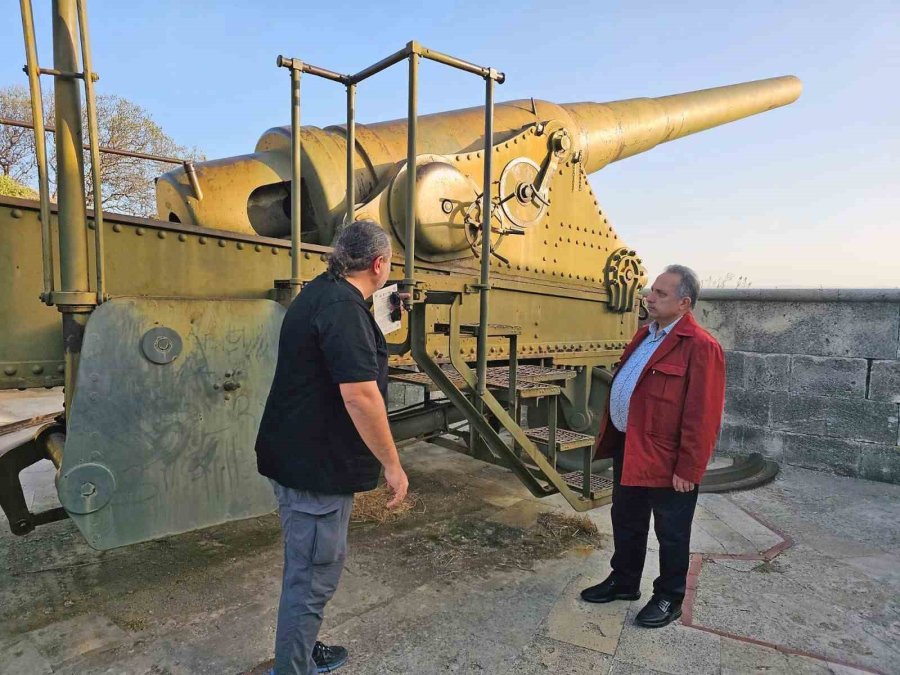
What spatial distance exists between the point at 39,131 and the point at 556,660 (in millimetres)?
2867

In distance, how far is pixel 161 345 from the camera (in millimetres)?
2400

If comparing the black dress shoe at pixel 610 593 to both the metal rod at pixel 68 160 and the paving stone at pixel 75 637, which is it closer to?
the paving stone at pixel 75 637

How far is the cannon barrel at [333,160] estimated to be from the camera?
3.41 metres

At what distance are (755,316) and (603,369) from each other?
6.83ft

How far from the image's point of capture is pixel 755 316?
6.25m

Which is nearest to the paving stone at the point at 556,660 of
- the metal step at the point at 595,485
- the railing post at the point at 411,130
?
the metal step at the point at 595,485

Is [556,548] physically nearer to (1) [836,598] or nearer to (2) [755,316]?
(1) [836,598]

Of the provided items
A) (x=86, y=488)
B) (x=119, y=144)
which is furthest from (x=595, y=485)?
(x=119, y=144)

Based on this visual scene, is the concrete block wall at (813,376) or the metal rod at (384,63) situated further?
the concrete block wall at (813,376)

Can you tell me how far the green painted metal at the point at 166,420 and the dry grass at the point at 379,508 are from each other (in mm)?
1556

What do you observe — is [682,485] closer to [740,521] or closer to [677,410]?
[677,410]

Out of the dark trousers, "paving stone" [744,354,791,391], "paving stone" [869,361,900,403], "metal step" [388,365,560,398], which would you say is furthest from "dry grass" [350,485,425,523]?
"paving stone" [869,361,900,403]

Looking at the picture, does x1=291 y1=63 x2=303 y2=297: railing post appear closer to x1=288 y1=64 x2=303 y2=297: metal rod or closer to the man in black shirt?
x1=288 y1=64 x2=303 y2=297: metal rod

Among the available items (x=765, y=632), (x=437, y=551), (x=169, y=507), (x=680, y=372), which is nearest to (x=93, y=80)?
(x=169, y=507)
